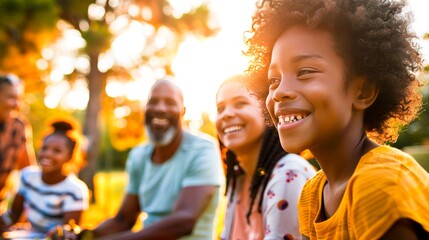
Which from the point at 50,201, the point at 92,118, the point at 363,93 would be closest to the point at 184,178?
the point at 50,201

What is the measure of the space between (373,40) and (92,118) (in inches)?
565

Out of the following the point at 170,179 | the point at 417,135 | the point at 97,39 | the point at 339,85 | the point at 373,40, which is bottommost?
the point at 417,135

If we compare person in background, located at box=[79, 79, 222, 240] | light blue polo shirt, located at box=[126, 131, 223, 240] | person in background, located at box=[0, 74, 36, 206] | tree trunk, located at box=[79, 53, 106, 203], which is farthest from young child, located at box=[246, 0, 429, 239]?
tree trunk, located at box=[79, 53, 106, 203]

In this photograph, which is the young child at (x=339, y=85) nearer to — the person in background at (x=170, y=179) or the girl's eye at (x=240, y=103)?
the girl's eye at (x=240, y=103)

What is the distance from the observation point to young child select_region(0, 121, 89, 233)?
406 centimetres

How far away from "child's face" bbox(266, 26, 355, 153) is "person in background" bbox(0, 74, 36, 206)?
3.91 m

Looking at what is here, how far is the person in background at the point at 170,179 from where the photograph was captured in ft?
10.8

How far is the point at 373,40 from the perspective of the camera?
166 cm

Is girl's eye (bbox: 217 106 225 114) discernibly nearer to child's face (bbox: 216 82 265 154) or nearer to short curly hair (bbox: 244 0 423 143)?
child's face (bbox: 216 82 265 154)

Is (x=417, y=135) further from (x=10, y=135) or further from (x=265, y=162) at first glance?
(x=265, y=162)

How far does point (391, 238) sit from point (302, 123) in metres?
0.42

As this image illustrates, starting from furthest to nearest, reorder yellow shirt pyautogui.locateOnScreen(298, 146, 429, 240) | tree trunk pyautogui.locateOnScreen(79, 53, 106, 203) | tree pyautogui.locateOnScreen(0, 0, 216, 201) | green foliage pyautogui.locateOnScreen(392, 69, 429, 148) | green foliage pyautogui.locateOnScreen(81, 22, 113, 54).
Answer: green foliage pyautogui.locateOnScreen(392, 69, 429, 148) → tree trunk pyautogui.locateOnScreen(79, 53, 106, 203) → green foliage pyautogui.locateOnScreen(81, 22, 113, 54) → tree pyautogui.locateOnScreen(0, 0, 216, 201) → yellow shirt pyautogui.locateOnScreen(298, 146, 429, 240)

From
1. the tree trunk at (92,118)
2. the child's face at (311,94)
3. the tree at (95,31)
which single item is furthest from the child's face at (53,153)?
the tree trunk at (92,118)

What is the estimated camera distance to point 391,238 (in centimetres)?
135
